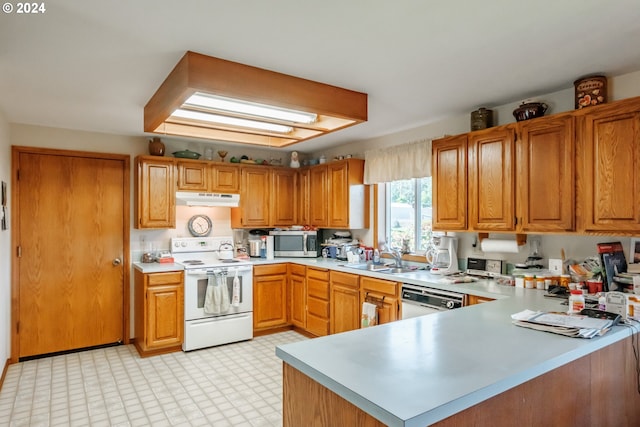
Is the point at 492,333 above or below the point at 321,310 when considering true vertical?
above

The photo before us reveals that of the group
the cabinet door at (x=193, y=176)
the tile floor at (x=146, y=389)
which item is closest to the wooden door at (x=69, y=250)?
the tile floor at (x=146, y=389)

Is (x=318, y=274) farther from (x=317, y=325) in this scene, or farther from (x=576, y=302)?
(x=576, y=302)

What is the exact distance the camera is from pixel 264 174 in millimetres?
5051

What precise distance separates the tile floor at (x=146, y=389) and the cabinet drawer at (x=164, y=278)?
747 mm

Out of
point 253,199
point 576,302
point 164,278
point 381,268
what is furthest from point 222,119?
point 576,302

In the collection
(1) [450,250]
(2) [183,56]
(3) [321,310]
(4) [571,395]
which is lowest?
(3) [321,310]

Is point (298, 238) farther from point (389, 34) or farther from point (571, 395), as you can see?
point (571, 395)

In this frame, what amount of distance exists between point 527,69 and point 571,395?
1884 millimetres

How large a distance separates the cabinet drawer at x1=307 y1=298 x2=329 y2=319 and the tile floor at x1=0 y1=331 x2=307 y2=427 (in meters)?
0.60

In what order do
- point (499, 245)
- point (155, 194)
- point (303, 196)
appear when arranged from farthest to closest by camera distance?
1. point (303, 196)
2. point (155, 194)
3. point (499, 245)

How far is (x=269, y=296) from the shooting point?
4.61 meters

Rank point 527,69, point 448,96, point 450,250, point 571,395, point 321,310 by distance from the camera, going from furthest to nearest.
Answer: point 321,310 → point 450,250 → point 448,96 → point 527,69 → point 571,395

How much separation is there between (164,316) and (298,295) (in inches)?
A: 58.3

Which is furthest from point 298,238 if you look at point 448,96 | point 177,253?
point 448,96
